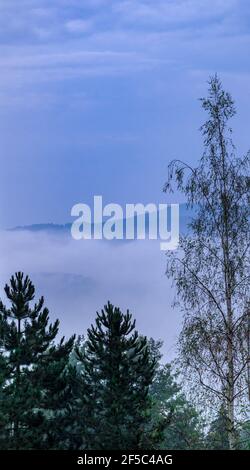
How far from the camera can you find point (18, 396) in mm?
34844

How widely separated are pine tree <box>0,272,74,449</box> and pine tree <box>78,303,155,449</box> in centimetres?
95

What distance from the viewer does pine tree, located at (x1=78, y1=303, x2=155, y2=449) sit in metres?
33.8

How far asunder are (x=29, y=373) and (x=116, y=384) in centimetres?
285

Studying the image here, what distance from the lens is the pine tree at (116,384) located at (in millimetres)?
33781

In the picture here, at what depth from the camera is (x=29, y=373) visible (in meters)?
35.1

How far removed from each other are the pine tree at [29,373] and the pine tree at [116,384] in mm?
955

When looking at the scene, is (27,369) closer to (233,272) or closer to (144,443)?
(144,443)

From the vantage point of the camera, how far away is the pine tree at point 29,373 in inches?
1355

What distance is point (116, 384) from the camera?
34.2 metres

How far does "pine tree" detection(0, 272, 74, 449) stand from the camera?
3441cm

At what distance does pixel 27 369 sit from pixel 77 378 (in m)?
1.58
